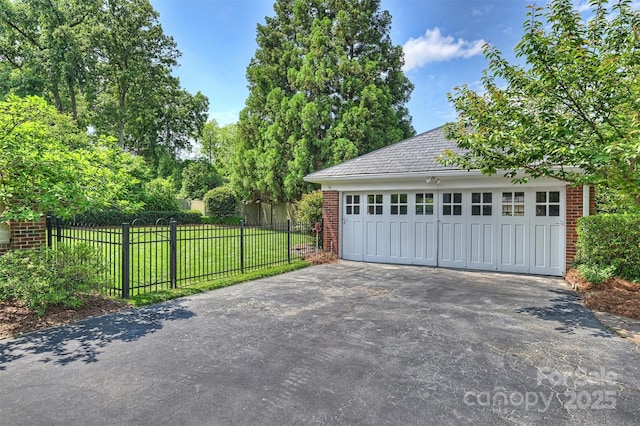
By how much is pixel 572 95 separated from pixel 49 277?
25.8ft

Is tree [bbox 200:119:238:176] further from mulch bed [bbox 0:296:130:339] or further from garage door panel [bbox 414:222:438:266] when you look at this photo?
mulch bed [bbox 0:296:130:339]

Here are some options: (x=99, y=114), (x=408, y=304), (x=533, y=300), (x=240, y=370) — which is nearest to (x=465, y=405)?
(x=240, y=370)

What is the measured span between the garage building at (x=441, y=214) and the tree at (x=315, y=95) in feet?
19.7

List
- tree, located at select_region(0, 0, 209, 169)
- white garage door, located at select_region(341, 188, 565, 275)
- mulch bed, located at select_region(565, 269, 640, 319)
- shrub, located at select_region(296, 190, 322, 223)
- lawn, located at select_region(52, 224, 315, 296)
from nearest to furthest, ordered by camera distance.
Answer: mulch bed, located at select_region(565, 269, 640, 319) < lawn, located at select_region(52, 224, 315, 296) < white garage door, located at select_region(341, 188, 565, 275) < shrub, located at select_region(296, 190, 322, 223) < tree, located at select_region(0, 0, 209, 169)

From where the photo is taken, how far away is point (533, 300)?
6.12 metres

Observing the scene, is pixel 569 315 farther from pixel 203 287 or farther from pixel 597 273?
pixel 203 287

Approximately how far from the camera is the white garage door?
8.21 metres

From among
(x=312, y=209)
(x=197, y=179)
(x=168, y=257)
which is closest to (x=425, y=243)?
(x=312, y=209)

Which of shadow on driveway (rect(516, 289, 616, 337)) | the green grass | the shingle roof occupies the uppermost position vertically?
the shingle roof

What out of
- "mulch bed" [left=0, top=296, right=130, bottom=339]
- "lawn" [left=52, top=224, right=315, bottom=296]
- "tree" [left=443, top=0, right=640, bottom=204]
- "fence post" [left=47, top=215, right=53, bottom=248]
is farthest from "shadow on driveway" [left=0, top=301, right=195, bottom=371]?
"tree" [left=443, top=0, right=640, bottom=204]

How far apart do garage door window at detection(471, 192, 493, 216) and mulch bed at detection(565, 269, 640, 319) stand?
2.36m

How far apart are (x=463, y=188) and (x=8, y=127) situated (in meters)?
8.86

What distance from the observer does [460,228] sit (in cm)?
916

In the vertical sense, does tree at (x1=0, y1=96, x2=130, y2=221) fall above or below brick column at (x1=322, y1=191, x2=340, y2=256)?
above
